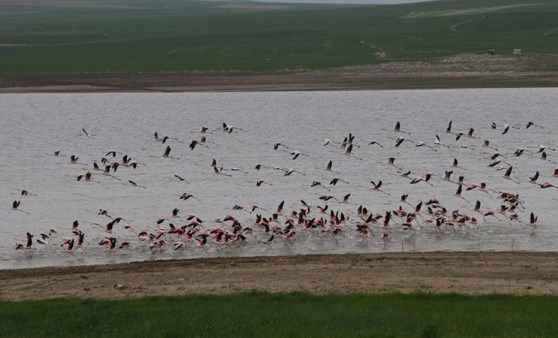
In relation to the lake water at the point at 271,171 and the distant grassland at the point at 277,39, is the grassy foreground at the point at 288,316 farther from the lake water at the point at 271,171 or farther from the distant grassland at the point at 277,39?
the distant grassland at the point at 277,39

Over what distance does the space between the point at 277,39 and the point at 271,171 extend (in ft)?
285

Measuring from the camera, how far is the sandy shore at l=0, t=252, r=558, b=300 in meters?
21.8

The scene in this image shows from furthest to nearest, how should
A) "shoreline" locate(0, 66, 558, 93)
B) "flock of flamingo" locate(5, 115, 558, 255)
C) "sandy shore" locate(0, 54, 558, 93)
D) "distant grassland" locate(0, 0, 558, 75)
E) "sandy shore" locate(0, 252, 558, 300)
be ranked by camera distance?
"distant grassland" locate(0, 0, 558, 75) < "sandy shore" locate(0, 54, 558, 93) < "shoreline" locate(0, 66, 558, 93) < "flock of flamingo" locate(5, 115, 558, 255) < "sandy shore" locate(0, 252, 558, 300)

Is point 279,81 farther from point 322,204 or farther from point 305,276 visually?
point 305,276

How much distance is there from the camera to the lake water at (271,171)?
29078 millimetres

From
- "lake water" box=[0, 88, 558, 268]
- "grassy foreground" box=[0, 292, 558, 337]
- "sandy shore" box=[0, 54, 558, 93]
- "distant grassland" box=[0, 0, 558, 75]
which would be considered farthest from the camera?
"distant grassland" box=[0, 0, 558, 75]

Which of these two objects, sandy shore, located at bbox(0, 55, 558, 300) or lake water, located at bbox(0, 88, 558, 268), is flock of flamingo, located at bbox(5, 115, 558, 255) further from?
sandy shore, located at bbox(0, 55, 558, 300)

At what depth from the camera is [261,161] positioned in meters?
47.9

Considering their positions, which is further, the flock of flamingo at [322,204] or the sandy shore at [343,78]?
the sandy shore at [343,78]

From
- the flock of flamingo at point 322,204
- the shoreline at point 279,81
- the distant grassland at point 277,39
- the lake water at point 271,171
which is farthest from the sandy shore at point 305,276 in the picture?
the distant grassland at point 277,39

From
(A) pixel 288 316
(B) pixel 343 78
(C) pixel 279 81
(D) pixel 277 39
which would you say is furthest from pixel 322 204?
(D) pixel 277 39

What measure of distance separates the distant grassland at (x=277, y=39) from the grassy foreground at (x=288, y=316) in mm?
75013

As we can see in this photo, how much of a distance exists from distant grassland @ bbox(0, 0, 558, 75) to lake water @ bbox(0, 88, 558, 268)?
58.3 feet

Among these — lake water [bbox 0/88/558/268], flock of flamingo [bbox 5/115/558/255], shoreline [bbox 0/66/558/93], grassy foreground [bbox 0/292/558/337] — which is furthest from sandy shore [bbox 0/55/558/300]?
shoreline [bbox 0/66/558/93]
